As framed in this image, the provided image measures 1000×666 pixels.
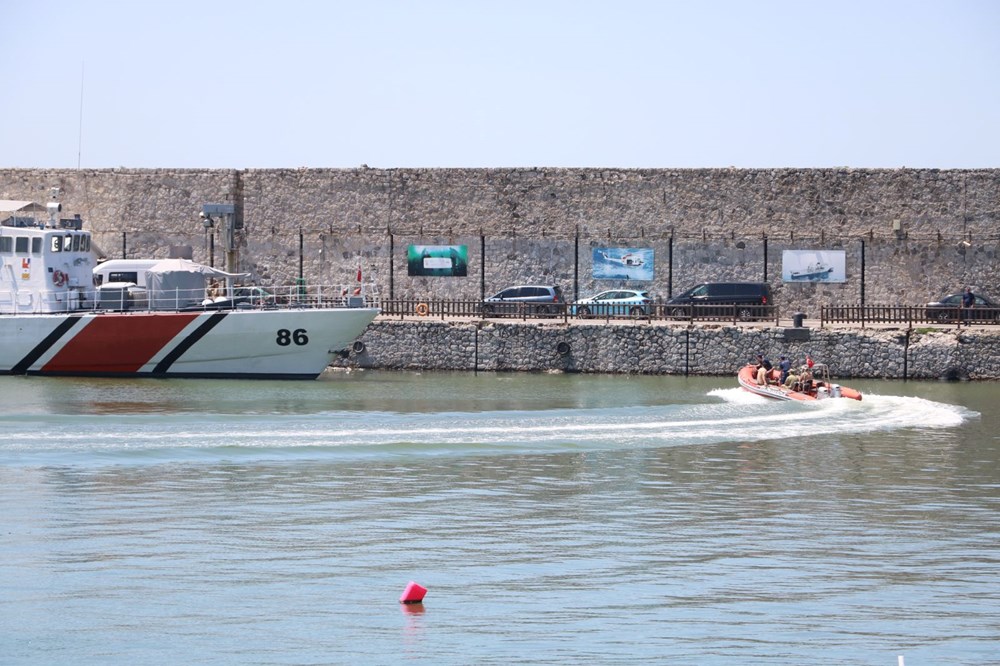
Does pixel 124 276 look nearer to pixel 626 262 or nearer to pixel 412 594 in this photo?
pixel 626 262

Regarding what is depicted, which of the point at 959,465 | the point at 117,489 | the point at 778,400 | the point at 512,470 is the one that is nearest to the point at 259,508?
the point at 117,489

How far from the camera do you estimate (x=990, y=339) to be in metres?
40.0

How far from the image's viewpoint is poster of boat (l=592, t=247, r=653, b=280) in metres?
49.4

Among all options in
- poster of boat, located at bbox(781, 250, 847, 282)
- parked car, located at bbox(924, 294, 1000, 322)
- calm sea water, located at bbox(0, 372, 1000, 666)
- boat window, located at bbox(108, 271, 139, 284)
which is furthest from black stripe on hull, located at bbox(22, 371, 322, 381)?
poster of boat, located at bbox(781, 250, 847, 282)

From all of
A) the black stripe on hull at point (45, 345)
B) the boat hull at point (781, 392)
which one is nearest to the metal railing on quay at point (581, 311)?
the boat hull at point (781, 392)

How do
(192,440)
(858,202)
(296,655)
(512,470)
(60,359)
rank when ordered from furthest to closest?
1. (858,202)
2. (60,359)
3. (192,440)
4. (512,470)
5. (296,655)

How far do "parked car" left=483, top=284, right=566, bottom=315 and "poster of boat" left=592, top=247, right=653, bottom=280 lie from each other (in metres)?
1.77

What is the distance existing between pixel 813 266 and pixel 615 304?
29.2 feet

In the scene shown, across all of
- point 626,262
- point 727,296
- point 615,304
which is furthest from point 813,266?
point 615,304

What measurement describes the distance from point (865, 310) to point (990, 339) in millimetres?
4513

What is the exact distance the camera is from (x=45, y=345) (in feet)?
126

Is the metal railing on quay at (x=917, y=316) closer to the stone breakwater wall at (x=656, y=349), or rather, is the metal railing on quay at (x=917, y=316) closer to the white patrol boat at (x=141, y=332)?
the stone breakwater wall at (x=656, y=349)

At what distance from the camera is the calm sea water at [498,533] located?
13.5 meters

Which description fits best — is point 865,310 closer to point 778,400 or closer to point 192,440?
point 778,400
